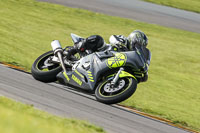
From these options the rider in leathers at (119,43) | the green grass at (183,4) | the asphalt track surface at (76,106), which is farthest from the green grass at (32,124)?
the green grass at (183,4)

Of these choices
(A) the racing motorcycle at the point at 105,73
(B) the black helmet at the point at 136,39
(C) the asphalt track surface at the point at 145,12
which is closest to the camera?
(A) the racing motorcycle at the point at 105,73

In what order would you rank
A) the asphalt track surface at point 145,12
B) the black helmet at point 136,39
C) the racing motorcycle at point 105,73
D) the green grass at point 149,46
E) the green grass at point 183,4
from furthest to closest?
1. the green grass at point 183,4
2. the asphalt track surface at point 145,12
3. the green grass at point 149,46
4. the black helmet at point 136,39
5. the racing motorcycle at point 105,73

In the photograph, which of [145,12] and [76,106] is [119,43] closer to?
[76,106]

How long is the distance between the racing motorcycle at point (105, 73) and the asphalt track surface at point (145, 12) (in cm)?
1418

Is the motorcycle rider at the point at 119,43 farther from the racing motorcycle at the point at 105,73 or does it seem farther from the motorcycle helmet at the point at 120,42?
the racing motorcycle at the point at 105,73

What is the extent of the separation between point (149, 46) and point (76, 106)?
10.6 metres

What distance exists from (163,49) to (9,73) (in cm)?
998

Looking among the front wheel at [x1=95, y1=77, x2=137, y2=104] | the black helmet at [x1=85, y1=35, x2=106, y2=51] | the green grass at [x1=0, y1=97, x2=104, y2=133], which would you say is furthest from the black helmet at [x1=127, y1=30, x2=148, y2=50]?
the green grass at [x1=0, y1=97, x2=104, y2=133]

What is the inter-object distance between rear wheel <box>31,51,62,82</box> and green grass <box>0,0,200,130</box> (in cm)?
155

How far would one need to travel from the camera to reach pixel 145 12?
2372 cm

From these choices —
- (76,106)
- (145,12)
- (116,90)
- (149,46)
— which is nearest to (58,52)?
(76,106)

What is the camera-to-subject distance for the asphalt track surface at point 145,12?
73.8 feet

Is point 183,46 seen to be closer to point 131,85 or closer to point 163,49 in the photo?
point 163,49

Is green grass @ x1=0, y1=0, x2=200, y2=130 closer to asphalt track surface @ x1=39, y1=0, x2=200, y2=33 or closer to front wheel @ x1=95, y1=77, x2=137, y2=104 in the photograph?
asphalt track surface @ x1=39, y1=0, x2=200, y2=33
